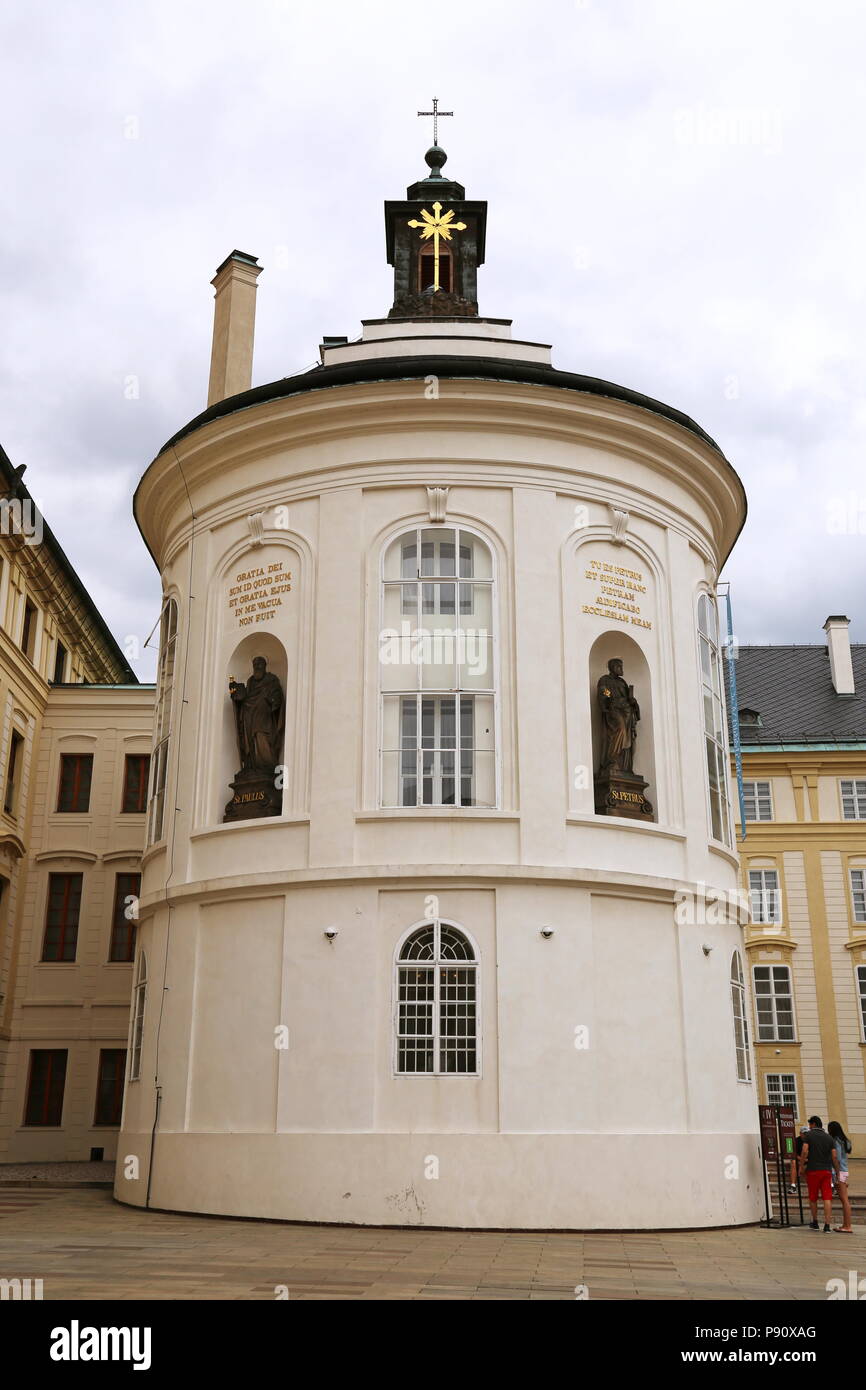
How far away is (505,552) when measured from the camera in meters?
18.5

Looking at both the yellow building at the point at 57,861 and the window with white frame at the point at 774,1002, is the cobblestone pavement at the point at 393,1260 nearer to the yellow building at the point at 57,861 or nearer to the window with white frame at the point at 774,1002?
the yellow building at the point at 57,861

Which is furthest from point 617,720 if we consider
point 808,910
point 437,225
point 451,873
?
point 808,910

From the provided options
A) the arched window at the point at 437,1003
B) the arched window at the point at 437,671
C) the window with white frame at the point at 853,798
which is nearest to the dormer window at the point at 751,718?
the window with white frame at the point at 853,798

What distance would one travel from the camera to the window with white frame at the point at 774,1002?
124 ft

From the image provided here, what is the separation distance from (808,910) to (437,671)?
2437cm

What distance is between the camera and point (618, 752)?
60.3ft

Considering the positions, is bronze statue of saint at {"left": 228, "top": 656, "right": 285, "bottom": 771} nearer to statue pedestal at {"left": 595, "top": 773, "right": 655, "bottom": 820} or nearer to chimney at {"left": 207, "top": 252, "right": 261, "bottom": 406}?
statue pedestal at {"left": 595, "top": 773, "right": 655, "bottom": 820}

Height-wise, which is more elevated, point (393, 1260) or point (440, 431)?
point (440, 431)

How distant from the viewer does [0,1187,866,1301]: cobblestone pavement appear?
1052 cm

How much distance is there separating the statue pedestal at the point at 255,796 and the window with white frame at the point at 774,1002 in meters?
24.1

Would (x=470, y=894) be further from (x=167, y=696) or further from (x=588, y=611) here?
(x=167, y=696)

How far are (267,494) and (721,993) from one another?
9.94m

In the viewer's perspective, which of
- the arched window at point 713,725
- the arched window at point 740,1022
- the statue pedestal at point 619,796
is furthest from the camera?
the arched window at point 713,725

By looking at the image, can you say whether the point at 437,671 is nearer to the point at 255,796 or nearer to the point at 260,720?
the point at 260,720
